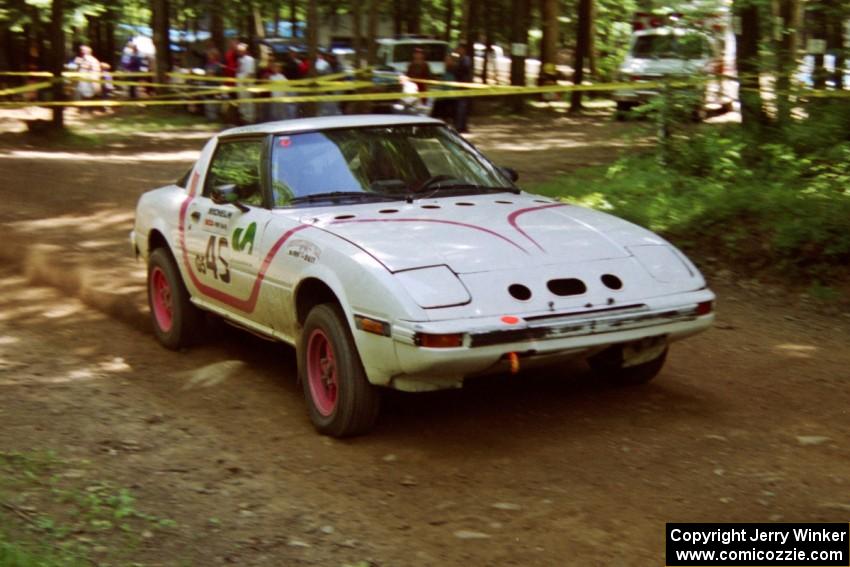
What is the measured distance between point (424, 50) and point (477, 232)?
90.0ft

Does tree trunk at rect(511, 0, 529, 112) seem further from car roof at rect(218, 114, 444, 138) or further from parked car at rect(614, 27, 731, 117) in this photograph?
car roof at rect(218, 114, 444, 138)

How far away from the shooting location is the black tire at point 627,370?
664 cm

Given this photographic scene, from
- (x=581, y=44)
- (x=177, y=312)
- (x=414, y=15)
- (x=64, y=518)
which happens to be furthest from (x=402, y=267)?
(x=414, y=15)

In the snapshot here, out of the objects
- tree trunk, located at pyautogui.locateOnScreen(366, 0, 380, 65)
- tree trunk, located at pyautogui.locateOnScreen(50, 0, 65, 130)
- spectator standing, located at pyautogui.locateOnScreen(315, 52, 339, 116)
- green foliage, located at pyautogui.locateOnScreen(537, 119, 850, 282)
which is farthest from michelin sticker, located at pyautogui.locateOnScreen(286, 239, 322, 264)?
tree trunk, located at pyautogui.locateOnScreen(50, 0, 65, 130)

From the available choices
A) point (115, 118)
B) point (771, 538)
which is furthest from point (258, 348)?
point (115, 118)

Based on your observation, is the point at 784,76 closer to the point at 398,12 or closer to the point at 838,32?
the point at 838,32

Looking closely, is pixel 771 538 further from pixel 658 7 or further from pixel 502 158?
pixel 502 158

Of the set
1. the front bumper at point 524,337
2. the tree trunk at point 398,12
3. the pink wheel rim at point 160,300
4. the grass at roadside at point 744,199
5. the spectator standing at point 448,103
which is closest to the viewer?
the front bumper at point 524,337

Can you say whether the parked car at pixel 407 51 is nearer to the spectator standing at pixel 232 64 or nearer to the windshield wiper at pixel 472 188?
the spectator standing at pixel 232 64

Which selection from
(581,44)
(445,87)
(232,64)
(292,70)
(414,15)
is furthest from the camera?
(414,15)

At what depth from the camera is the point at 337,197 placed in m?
6.84

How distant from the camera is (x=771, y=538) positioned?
4.50 metres

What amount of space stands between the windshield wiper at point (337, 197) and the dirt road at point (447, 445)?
120 cm

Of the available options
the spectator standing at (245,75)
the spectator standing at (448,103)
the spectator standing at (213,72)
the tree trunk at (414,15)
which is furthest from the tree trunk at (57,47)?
the tree trunk at (414,15)
